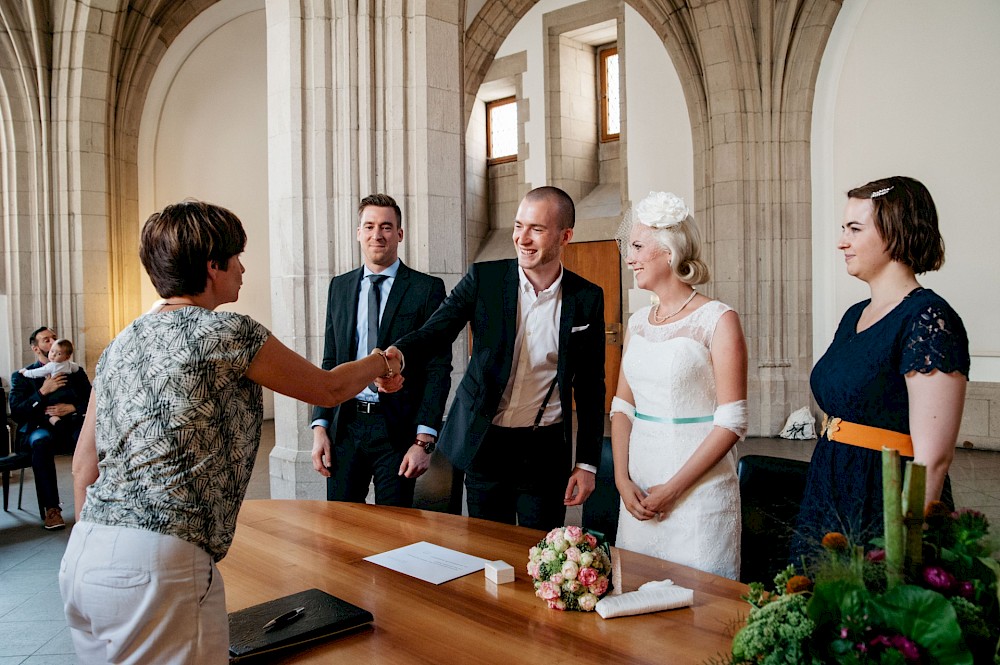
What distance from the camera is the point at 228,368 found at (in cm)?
145

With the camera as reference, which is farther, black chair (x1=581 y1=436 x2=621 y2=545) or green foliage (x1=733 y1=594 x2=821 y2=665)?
black chair (x1=581 y1=436 x2=621 y2=545)

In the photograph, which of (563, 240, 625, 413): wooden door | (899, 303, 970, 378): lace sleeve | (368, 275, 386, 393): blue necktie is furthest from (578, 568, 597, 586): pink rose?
(563, 240, 625, 413): wooden door

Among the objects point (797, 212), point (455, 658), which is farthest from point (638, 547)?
point (797, 212)

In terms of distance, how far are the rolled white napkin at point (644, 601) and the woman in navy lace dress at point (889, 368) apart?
1.30 ft

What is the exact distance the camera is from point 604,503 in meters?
2.82

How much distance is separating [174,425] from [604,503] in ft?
5.83

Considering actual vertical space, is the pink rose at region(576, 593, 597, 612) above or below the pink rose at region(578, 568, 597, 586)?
below

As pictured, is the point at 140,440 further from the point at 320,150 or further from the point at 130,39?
the point at 130,39

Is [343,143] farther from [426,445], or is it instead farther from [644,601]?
[644,601]

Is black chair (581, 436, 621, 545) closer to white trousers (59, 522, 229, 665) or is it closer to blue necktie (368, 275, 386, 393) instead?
blue necktie (368, 275, 386, 393)

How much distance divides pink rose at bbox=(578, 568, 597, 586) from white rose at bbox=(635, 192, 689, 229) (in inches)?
46.8

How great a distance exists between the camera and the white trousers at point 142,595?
1350mm

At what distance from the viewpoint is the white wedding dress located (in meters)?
2.34

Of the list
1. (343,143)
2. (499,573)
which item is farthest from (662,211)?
(343,143)
